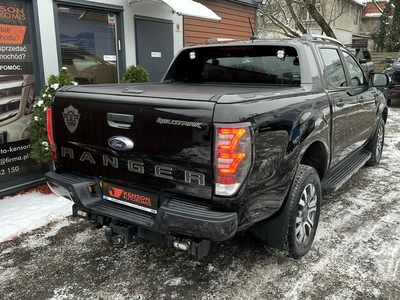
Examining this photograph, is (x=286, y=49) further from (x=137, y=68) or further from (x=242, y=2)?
(x=242, y=2)

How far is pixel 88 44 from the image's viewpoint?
6.20m

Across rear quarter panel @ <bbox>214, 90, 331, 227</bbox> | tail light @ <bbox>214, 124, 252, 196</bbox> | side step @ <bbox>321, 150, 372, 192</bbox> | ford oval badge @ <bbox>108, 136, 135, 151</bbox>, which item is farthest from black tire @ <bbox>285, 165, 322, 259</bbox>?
ford oval badge @ <bbox>108, 136, 135, 151</bbox>

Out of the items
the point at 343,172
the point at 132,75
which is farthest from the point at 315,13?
the point at 343,172

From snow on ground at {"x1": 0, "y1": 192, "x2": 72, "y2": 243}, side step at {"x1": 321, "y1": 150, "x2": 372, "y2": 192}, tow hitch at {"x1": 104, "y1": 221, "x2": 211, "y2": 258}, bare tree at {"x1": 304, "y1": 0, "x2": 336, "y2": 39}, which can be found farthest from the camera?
bare tree at {"x1": 304, "y1": 0, "x2": 336, "y2": 39}

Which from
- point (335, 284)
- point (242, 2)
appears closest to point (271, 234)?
point (335, 284)

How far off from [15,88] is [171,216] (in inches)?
149

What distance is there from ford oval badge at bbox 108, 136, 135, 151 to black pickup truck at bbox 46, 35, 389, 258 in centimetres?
1

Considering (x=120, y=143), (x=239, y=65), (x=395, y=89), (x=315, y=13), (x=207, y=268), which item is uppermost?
(x=315, y=13)

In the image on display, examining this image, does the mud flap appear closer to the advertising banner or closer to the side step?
the side step

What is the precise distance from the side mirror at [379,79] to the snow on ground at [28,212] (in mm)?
4359

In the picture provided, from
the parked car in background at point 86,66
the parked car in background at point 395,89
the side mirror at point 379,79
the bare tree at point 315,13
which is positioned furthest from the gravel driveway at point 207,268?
the bare tree at point 315,13

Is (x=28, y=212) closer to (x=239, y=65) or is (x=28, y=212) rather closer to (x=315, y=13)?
(x=239, y=65)

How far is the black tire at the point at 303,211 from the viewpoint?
120 inches

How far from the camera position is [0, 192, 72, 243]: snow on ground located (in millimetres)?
4152
